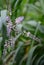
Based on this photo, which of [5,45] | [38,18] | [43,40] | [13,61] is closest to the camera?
[5,45]

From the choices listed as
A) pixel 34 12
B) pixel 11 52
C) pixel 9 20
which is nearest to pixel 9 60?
pixel 11 52

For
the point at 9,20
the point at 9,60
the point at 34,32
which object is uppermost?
the point at 9,20

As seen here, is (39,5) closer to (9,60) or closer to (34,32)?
(34,32)

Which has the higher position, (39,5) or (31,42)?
(39,5)

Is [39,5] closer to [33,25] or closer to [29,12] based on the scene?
[29,12]

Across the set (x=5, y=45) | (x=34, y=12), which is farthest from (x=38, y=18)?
(x=5, y=45)

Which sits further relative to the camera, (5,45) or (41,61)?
(41,61)

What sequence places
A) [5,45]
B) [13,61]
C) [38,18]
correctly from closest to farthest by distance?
[5,45]
[13,61]
[38,18]
